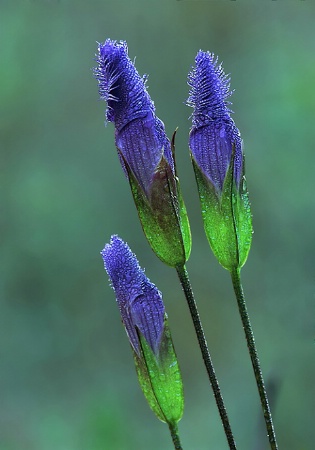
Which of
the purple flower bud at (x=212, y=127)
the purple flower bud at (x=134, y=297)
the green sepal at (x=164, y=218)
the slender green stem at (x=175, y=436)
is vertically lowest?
the slender green stem at (x=175, y=436)

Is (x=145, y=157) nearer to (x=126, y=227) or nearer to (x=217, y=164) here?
(x=217, y=164)

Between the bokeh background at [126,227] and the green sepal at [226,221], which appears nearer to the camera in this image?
the green sepal at [226,221]

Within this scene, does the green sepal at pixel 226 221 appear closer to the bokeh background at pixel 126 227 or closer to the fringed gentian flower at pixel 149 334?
the fringed gentian flower at pixel 149 334

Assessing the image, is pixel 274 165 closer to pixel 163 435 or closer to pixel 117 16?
pixel 117 16

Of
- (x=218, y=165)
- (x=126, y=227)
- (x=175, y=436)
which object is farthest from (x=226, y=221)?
(x=126, y=227)

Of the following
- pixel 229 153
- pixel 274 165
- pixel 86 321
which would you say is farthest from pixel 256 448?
pixel 274 165

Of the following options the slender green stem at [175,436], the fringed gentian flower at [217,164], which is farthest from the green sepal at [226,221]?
the slender green stem at [175,436]

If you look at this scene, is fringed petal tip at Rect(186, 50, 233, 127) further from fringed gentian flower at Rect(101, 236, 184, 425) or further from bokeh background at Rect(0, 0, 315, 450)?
bokeh background at Rect(0, 0, 315, 450)
